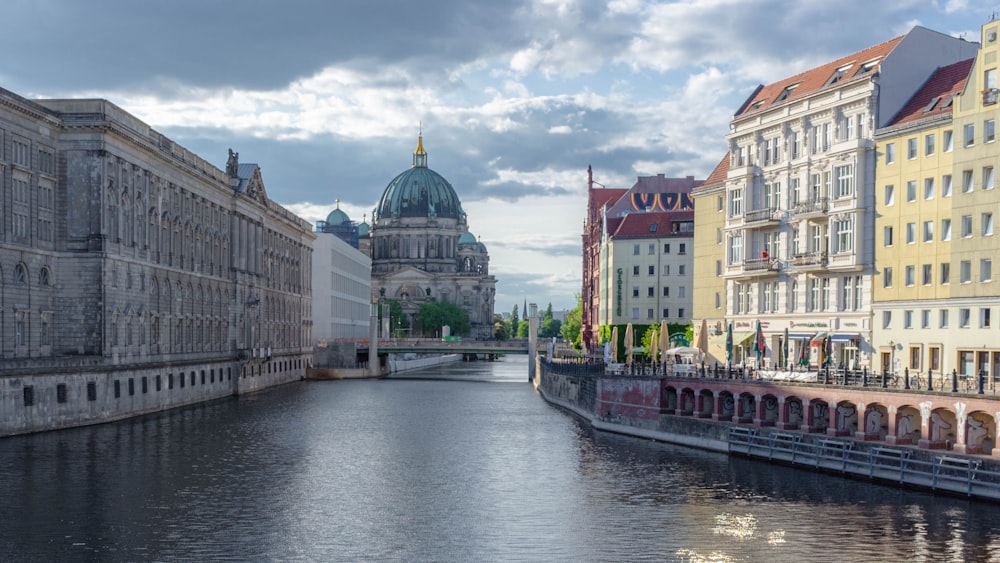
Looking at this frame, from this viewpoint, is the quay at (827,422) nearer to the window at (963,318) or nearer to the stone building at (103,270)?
the window at (963,318)

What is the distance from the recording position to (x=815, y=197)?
272ft

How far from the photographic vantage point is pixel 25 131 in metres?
78.1

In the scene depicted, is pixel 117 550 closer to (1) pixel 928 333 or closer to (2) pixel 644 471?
(2) pixel 644 471

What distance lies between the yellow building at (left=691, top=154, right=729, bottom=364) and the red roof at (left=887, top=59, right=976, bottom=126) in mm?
21721

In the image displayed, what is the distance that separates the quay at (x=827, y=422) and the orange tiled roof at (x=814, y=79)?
23.4 metres

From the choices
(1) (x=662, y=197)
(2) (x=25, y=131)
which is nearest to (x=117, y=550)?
(2) (x=25, y=131)

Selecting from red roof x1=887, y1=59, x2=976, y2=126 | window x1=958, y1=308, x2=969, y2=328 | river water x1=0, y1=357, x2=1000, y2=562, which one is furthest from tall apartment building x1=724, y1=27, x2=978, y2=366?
river water x1=0, y1=357, x2=1000, y2=562

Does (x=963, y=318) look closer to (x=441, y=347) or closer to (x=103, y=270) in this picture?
(x=103, y=270)

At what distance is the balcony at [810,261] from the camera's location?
81438 millimetres

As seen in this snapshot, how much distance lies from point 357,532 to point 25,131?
153 ft

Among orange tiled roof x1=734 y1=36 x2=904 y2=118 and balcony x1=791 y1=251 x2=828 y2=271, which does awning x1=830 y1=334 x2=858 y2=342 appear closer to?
balcony x1=791 y1=251 x2=828 y2=271

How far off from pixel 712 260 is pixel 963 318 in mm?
34064

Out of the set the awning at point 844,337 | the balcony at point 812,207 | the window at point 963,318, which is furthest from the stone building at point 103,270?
the window at point 963,318

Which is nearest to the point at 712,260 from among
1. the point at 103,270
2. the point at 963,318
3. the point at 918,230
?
the point at 918,230
